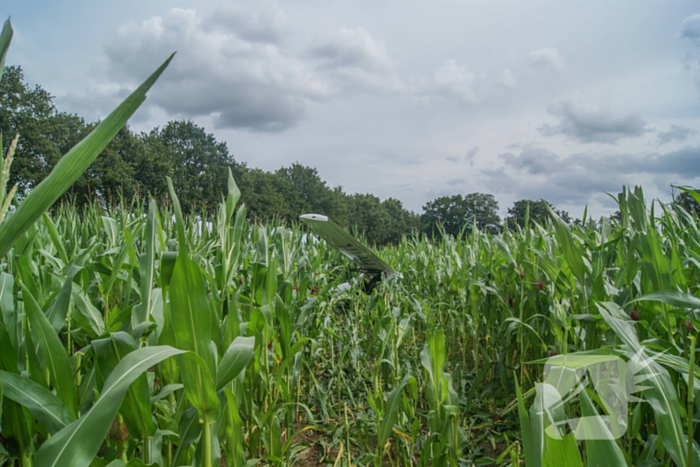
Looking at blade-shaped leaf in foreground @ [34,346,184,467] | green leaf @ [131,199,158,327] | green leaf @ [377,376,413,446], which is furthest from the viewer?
green leaf @ [377,376,413,446]

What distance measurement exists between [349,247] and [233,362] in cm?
322

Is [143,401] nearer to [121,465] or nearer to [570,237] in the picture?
[121,465]

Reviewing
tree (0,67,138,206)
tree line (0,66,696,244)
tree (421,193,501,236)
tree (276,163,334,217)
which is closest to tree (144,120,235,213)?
tree line (0,66,696,244)

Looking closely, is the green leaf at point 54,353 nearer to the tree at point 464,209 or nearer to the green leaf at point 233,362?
the green leaf at point 233,362

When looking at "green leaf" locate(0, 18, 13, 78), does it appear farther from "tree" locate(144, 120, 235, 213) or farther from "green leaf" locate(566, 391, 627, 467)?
"tree" locate(144, 120, 235, 213)

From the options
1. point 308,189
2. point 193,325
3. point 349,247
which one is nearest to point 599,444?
point 193,325

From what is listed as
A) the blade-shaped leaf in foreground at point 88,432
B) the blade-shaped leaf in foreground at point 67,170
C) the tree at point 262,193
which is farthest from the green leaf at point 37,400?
the tree at point 262,193

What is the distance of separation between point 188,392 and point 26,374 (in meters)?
0.49

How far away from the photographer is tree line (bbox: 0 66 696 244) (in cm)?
2338

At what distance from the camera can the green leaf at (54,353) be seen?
0.78 meters

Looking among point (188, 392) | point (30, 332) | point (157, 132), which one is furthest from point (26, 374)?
point (157, 132)

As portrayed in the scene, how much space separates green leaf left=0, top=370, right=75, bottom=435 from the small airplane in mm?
2393

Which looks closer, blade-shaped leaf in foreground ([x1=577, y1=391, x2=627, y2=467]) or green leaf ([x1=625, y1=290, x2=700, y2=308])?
blade-shaped leaf in foreground ([x1=577, y1=391, x2=627, y2=467])

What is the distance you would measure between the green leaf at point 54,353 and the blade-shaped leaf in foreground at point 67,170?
1.31 ft
